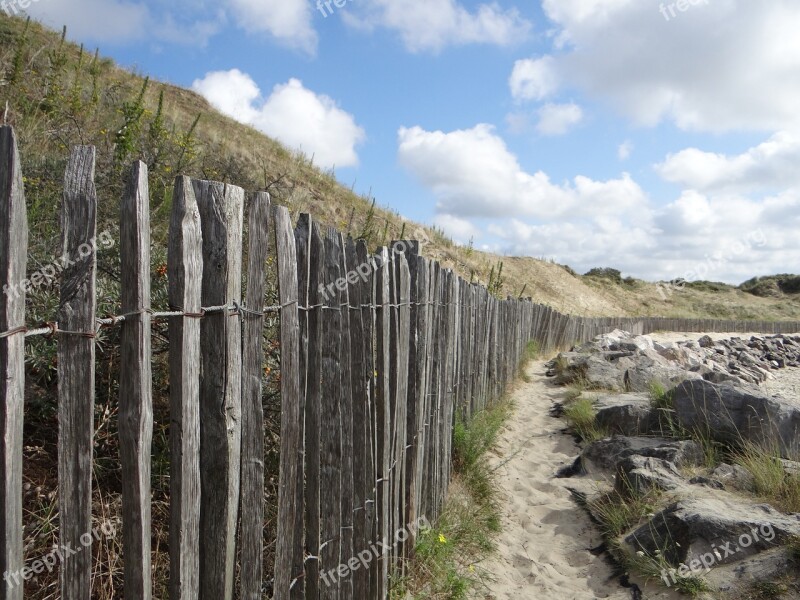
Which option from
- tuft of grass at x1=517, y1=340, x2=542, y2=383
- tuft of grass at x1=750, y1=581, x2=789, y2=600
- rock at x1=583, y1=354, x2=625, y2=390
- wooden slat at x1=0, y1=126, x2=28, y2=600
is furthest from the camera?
tuft of grass at x1=517, y1=340, x2=542, y2=383

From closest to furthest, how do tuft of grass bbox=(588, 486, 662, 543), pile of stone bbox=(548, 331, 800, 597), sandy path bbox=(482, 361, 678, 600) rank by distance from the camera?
pile of stone bbox=(548, 331, 800, 597) < sandy path bbox=(482, 361, 678, 600) < tuft of grass bbox=(588, 486, 662, 543)

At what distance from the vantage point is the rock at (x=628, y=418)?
6.31 m

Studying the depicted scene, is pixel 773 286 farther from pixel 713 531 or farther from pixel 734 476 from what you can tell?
pixel 713 531

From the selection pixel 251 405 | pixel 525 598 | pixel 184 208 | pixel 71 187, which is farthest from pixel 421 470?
Result: pixel 71 187

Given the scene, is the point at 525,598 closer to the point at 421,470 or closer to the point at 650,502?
the point at 421,470

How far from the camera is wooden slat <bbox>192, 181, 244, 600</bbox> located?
1.66 m

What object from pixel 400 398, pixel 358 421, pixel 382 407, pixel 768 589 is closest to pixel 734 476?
pixel 768 589

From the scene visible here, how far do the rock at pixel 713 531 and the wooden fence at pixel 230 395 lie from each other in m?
1.67

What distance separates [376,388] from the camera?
2979 millimetres

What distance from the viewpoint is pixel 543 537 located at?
4.55 m

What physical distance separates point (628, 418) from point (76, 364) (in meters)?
6.21

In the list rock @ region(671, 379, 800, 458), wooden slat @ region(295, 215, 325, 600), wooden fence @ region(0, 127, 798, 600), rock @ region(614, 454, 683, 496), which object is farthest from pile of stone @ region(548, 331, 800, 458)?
wooden slat @ region(295, 215, 325, 600)

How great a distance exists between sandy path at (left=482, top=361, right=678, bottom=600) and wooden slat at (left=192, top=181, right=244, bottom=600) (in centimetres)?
242

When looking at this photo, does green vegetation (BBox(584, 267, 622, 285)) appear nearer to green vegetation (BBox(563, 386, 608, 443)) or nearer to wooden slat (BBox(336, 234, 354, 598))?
green vegetation (BBox(563, 386, 608, 443))
